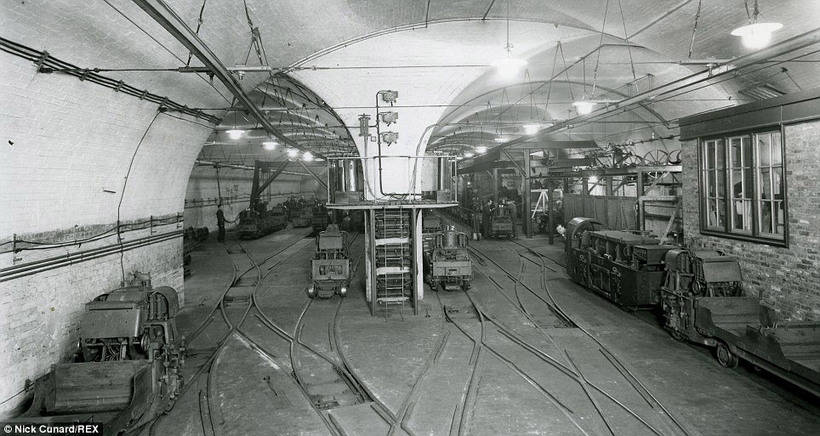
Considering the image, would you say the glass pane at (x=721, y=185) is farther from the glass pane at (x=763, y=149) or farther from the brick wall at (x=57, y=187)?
the brick wall at (x=57, y=187)

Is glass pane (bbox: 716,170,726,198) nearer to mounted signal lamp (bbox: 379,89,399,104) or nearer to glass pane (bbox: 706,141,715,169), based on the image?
glass pane (bbox: 706,141,715,169)

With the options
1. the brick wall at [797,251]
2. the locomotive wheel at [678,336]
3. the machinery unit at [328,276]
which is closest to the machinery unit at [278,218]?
the machinery unit at [328,276]

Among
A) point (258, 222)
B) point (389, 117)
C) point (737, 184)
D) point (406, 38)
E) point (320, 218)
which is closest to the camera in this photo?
point (737, 184)

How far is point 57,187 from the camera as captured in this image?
24.4ft

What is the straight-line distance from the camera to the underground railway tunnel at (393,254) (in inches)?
250

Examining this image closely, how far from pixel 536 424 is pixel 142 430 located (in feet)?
18.1

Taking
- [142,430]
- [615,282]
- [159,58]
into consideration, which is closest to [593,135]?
[615,282]

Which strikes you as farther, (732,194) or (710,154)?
(710,154)

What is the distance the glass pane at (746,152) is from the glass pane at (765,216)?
89 cm

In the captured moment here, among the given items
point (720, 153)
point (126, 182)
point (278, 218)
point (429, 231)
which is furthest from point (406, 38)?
point (278, 218)

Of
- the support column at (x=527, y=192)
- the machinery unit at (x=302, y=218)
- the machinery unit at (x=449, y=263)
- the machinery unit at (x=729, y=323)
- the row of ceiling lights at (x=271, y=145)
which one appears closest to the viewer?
the machinery unit at (x=729, y=323)

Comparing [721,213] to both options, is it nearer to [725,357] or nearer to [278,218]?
[725,357]

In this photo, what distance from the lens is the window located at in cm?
897

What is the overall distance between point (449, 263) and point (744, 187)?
755 centimetres
